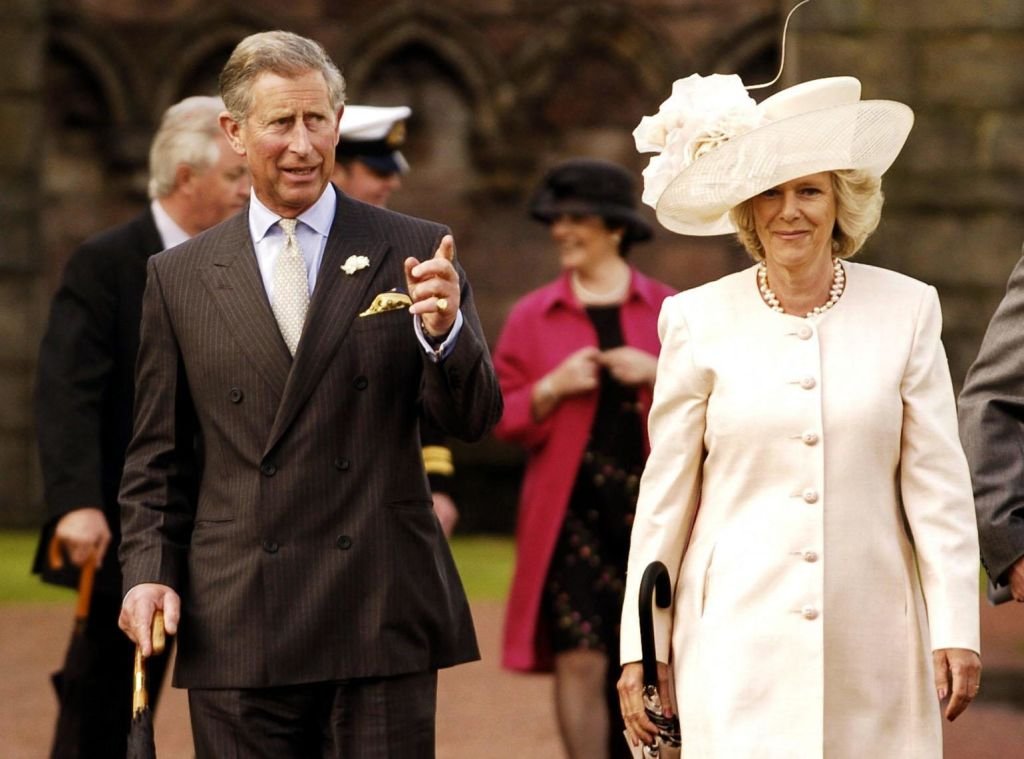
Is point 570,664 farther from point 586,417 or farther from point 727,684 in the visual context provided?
point 727,684

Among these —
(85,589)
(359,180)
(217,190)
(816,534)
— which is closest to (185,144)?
(217,190)

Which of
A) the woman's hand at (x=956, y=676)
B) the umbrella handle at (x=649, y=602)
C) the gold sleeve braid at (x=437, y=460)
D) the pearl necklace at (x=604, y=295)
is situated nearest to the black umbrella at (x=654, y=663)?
the umbrella handle at (x=649, y=602)

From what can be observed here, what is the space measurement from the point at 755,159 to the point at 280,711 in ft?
4.76

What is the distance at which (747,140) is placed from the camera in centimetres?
450

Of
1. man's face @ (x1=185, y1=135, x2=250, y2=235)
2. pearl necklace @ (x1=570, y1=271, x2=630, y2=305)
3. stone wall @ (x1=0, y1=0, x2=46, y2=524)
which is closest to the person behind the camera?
man's face @ (x1=185, y1=135, x2=250, y2=235)

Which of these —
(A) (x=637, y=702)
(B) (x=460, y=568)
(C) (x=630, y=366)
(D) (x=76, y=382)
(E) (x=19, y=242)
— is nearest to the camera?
(A) (x=637, y=702)

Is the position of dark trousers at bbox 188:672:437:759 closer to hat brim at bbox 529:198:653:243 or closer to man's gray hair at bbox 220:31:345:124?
man's gray hair at bbox 220:31:345:124

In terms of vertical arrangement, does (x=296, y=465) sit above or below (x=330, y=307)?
below

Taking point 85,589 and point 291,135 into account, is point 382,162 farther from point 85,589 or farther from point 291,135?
point 291,135

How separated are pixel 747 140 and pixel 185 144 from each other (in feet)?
8.01

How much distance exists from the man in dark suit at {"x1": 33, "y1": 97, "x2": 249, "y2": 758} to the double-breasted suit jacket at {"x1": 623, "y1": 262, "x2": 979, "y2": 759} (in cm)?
220

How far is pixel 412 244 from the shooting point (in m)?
4.71

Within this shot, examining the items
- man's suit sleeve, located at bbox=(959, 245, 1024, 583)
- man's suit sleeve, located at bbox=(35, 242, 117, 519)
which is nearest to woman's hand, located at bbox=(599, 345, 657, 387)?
man's suit sleeve, located at bbox=(35, 242, 117, 519)

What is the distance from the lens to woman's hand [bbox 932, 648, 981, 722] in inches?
169
